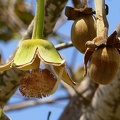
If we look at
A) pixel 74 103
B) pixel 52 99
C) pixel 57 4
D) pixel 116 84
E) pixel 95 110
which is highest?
pixel 57 4

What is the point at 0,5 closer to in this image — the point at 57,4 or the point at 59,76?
the point at 57,4

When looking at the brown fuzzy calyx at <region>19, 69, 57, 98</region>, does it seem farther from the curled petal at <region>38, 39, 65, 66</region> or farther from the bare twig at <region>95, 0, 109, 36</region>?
the bare twig at <region>95, 0, 109, 36</region>

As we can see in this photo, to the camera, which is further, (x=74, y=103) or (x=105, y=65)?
(x=74, y=103)

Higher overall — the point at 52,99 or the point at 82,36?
the point at 82,36

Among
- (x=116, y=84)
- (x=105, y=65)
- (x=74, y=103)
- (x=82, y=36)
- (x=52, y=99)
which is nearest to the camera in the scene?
(x=105, y=65)

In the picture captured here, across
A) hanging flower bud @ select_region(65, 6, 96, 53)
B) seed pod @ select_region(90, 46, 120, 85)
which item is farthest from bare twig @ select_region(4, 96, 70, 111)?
seed pod @ select_region(90, 46, 120, 85)

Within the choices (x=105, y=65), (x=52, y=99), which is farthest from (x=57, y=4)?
(x=52, y=99)

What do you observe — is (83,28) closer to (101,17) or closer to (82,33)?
(82,33)
